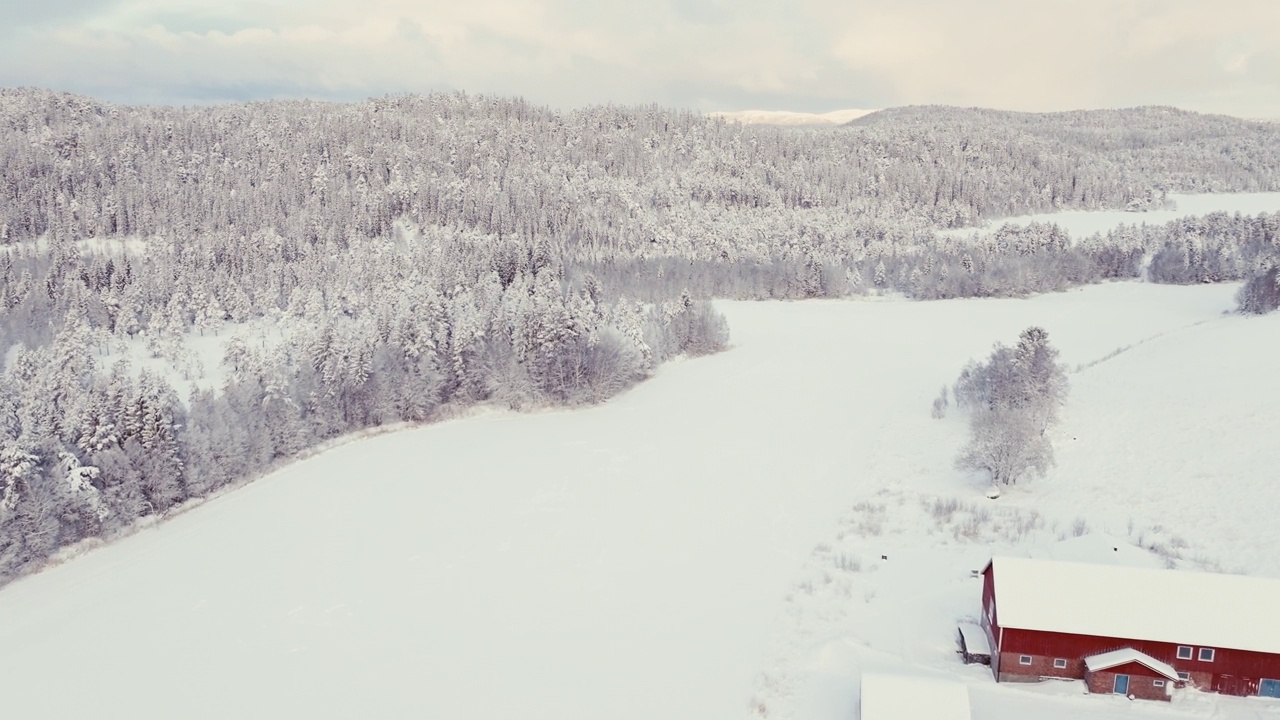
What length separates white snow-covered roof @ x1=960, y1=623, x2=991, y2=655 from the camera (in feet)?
78.2

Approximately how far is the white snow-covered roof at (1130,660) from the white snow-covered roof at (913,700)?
5.11 metres

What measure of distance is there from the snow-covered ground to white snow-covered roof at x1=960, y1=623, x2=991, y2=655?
137 metres

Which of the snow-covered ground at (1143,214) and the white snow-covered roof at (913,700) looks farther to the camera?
the snow-covered ground at (1143,214)

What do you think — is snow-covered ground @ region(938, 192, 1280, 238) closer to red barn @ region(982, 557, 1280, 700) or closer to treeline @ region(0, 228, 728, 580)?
treeline @ region(0, 228, 728, 580)

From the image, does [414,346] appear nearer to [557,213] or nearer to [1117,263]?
[557,213]

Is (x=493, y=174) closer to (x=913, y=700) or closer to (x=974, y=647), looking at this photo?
(x=974, y=647)

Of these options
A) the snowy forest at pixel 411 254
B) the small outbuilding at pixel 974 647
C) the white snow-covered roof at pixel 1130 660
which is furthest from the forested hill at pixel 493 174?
the white snow-covered roof at pixel 1130 660

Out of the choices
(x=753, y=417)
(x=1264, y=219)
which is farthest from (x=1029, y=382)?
(x=1264, y=219)

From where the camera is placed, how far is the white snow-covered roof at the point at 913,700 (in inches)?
766

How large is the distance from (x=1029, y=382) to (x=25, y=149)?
15004cm

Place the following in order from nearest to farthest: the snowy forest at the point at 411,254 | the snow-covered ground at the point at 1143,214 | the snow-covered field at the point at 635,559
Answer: the snow-covered field at the point at 635,559 < the snowy forest at the point at 411,254 < the snow-covered ground at the point at 1143,214

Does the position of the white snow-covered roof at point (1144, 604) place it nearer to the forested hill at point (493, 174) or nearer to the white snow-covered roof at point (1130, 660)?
the white snow-covered roof at point (1130, 660)

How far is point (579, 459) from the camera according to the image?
47.3 m

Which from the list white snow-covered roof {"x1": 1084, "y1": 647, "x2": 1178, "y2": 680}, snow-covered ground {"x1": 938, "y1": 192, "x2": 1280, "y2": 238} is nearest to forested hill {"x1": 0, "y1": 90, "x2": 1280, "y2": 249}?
snow-covered ground {"x1": 938, "y1": 192, "x2": 1280, "y2": 238}
